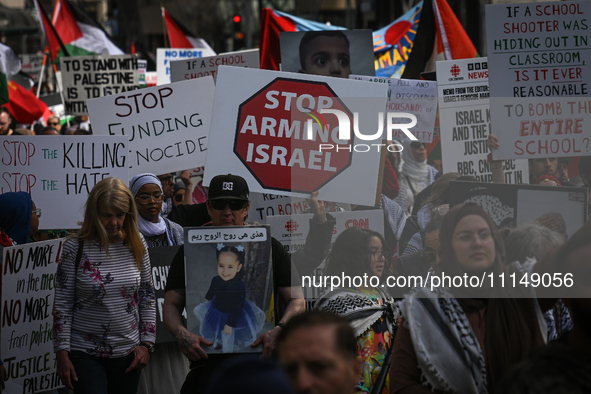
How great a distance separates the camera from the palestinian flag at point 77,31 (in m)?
13.7

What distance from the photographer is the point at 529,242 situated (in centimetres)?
306

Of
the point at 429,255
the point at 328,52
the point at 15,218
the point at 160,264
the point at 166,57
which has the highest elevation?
the point at 166,57

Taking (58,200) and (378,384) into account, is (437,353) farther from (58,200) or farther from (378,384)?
(58,200)

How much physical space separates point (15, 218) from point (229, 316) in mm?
2015

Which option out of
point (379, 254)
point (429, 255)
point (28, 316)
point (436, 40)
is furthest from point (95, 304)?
point (436, 40)

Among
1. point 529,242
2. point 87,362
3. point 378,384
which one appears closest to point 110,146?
point 87,362

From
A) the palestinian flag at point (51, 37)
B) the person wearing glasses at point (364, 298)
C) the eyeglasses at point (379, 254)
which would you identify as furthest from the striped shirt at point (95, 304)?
the palestinian flag at point (51, 37)

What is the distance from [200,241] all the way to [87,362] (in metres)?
1.11

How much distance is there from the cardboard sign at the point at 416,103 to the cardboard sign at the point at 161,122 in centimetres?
171

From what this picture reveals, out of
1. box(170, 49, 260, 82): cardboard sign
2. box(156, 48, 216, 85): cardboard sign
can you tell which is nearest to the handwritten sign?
box(170, 49, 260, 82): cardboard sign

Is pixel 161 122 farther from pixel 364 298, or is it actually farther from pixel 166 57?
pixel 166 57

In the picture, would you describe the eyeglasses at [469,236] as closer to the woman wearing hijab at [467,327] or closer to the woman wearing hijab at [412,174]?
the woman wearing hijab at [467,327]

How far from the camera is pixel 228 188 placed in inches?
147

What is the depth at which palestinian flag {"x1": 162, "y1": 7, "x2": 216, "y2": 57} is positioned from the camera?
48.6 feet
